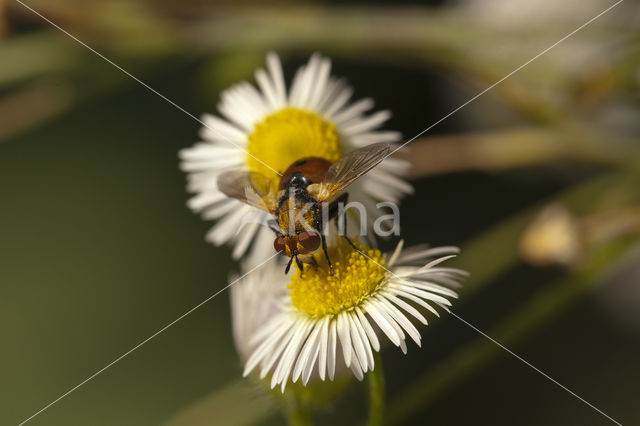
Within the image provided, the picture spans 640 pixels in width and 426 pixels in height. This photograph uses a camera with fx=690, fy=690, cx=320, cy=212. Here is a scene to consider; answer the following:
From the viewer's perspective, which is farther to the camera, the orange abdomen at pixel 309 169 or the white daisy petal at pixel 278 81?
the white daisy petal at pixel 278 81

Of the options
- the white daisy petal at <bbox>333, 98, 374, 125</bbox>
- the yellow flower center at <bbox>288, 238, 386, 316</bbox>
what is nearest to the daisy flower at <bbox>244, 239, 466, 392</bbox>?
the yellow flower center at <bbox>288, 238, 386, 316</bbox>

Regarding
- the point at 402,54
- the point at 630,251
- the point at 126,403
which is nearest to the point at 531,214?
the point at 630,251

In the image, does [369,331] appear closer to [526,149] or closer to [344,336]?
[344,336]

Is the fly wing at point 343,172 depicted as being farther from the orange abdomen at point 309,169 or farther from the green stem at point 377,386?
the green stem at point 377,386

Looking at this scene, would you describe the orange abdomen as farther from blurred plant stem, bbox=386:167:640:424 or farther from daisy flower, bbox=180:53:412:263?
blurred plant stem, bbox=386:167:640:424

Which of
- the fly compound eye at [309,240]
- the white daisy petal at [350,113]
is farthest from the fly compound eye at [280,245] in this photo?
the white daisy petal at [350,113]

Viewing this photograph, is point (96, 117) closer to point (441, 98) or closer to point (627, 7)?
point (441, 98)
